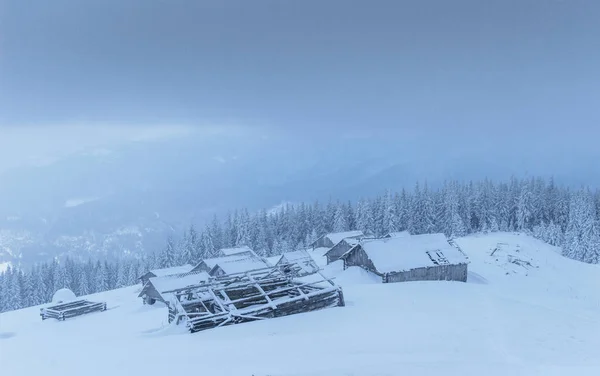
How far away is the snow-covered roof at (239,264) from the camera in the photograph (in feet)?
152

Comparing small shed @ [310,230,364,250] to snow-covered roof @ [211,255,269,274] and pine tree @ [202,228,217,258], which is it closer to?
snow-covered roof @ [211,255,269,274]

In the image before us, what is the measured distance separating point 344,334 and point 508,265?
54905 mm

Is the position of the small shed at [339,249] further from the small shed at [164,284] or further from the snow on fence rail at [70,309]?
the snow on fence rail at [70,309]

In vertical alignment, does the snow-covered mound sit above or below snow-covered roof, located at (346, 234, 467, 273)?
below

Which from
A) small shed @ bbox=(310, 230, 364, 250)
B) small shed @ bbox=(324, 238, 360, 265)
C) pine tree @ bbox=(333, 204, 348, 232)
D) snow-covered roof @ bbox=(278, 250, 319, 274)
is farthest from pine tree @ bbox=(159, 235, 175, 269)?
snow-covered roof @ bbox=(278, 250, 319, 274)

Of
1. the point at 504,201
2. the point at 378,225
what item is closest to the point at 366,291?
the point at 378,225

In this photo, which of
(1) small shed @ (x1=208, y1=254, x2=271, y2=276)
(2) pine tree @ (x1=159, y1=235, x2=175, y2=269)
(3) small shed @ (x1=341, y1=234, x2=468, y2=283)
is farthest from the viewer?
(2) pine tree @ (x1=159, y1=235, x2=175, y2=269)

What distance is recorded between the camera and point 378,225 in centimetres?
9319

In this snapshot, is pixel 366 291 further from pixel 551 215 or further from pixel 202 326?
pixel 551 215

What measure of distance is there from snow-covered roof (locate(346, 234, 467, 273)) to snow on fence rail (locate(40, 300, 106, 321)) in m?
33.3

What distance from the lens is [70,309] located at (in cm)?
4569

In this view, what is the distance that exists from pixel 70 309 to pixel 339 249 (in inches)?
1452

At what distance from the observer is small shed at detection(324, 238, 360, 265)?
5993 cm

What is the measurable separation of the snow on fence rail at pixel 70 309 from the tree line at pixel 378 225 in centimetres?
3678
